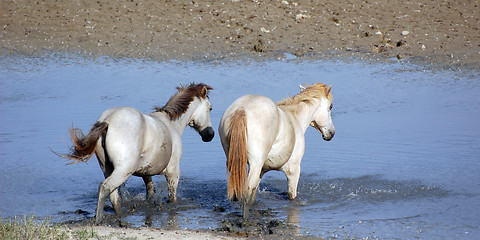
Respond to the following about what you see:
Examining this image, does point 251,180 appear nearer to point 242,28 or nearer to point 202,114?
point 202,114

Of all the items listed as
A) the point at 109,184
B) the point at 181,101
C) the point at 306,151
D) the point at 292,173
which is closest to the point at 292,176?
the point at 292,173

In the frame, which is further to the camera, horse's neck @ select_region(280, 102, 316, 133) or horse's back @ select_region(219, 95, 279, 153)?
horse's neck @ select_region(280, 102, 316, 133)

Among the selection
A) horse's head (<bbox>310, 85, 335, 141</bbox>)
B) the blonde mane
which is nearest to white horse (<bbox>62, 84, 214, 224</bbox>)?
the blonde mane

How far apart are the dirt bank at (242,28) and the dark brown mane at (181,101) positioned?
269 inches

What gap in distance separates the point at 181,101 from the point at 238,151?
1470mm

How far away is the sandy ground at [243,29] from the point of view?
1460 centimetres

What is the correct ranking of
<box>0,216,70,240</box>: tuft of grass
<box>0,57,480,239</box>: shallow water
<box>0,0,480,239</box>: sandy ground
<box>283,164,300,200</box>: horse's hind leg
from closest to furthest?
<box>0,216,70,240</box>: tuft of grass → <box>0,57,480,239</box>: shallow water → <box>283,164,300,200</box>: horse's hind leg → <box>0,0,480,239</box>: sandy ground

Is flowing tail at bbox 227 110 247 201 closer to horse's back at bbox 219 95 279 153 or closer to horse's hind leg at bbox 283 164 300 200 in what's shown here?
horse's back at bbox 219 95 279 153

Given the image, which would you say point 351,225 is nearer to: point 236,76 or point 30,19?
point 236,76

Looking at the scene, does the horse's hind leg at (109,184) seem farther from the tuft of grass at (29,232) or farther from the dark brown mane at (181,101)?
the dark brown mane at (181,101)

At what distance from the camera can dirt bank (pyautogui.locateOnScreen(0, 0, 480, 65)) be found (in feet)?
48.1

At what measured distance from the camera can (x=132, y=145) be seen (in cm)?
601

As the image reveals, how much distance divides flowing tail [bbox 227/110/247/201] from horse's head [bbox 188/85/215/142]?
147cm

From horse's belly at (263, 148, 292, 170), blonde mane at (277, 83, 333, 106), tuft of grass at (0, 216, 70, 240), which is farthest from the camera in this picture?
blonde mane at (277, 83, 333, 106)
